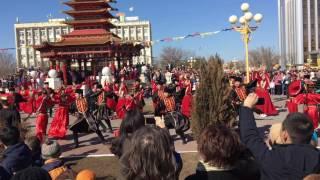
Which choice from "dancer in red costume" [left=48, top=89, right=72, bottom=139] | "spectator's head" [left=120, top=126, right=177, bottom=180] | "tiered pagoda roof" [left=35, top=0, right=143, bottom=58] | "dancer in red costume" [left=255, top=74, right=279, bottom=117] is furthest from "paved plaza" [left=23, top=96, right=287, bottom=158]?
"tiered pagoda roof" [left=35, top=0, right=143, bottom=58]

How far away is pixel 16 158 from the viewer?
4609 mm

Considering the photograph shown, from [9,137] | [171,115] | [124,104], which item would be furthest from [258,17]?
[9,137]

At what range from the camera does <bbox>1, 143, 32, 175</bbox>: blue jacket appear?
14.9 feet

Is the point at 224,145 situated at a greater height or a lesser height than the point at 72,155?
greater

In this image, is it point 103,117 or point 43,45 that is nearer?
point 103,117

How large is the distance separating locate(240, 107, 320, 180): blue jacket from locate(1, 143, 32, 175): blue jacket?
2568mm

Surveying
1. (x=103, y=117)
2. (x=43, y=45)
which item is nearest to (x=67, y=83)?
(x=43, y=45)

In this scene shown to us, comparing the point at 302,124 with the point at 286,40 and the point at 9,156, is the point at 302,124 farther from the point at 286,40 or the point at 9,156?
the point at 286,40

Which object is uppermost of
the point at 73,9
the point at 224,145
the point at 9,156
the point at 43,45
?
the point at 73,9

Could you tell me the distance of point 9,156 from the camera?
462 centimetres

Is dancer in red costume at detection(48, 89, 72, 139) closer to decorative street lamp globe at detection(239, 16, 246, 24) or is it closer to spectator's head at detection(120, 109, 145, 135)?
spectator's head at detection(120, 109, 145, 135)

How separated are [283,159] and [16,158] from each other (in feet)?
9.35

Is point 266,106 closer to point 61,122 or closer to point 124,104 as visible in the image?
point 124,104

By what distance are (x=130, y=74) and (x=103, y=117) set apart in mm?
20203
